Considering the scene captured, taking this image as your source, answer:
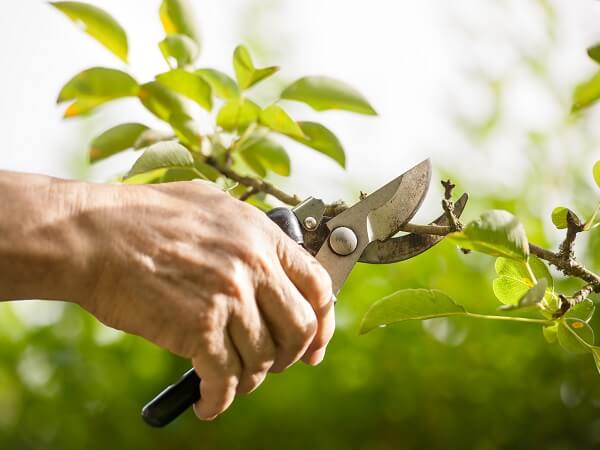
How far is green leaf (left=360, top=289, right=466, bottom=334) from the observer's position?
73cm

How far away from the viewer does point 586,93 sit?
72 cm

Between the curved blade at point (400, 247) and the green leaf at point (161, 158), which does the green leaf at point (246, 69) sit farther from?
the curved blade at point (400, 247)

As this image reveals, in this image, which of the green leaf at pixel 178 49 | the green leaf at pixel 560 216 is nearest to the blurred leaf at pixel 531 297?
the green leaf at pixel 560 216

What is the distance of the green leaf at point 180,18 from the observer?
0.94m

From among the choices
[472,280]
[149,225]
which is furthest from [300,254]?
[472,280]

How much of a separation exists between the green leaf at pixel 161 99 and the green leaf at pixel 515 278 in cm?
41

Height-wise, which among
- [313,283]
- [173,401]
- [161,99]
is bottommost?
[173,401]

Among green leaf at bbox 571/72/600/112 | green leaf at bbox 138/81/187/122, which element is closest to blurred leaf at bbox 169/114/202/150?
green leaf at bbox 138/81/187/122

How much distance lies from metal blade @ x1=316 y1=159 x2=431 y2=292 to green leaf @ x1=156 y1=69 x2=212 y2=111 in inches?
8.5

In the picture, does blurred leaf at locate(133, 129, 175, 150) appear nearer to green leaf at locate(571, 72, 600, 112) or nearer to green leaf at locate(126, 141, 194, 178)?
green leaf at locate(126, 141, 194, 178)

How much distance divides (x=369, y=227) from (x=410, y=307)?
12 centimetres

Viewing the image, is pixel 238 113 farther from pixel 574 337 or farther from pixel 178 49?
pixel 574 337

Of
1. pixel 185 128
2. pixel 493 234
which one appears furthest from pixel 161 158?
pixel 493 234

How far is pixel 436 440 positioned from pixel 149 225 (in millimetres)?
1307
